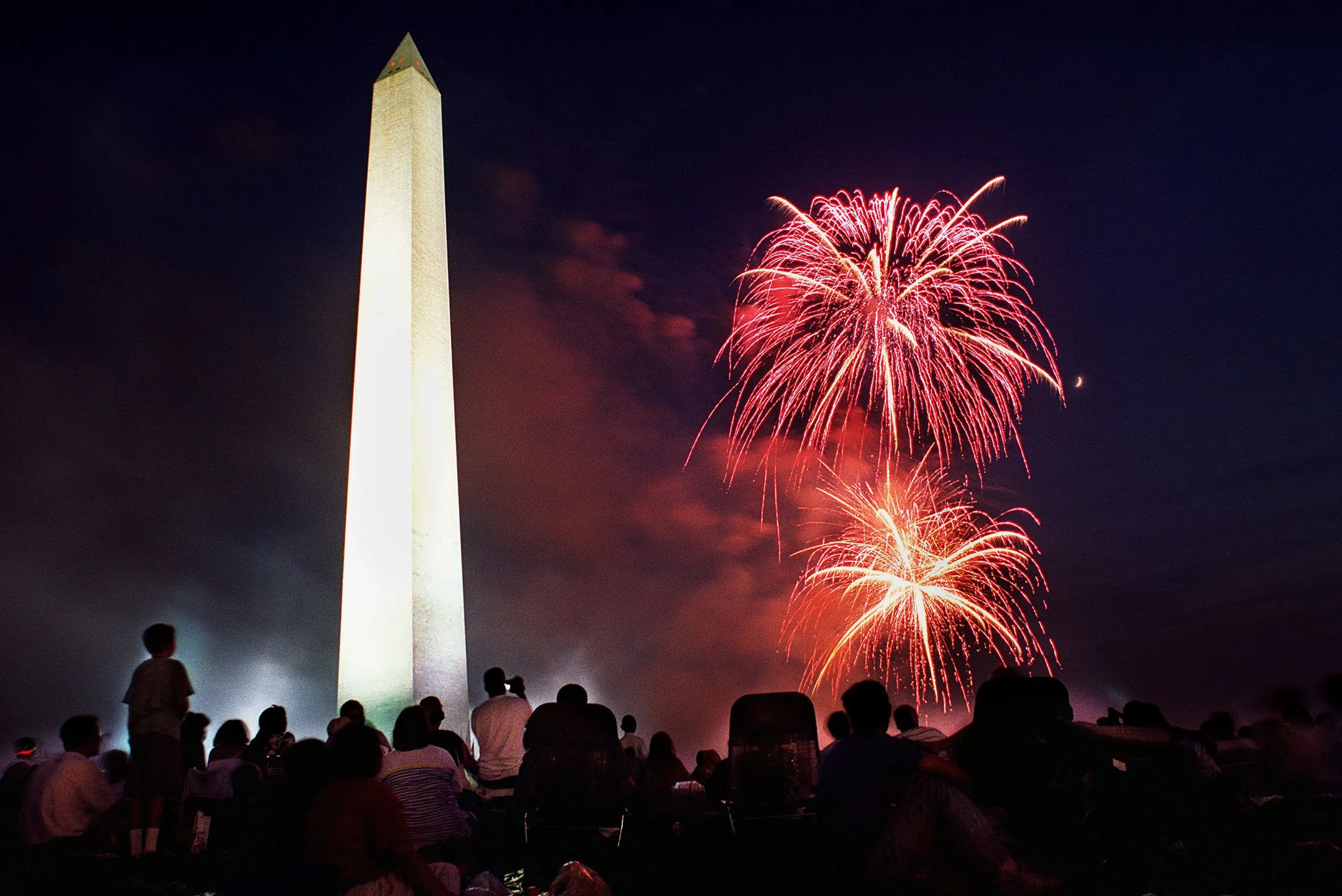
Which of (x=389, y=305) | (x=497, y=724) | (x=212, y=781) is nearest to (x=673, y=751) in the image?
(x=497, y=724)

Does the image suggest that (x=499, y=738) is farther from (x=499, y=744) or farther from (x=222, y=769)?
(x=222, y=769)

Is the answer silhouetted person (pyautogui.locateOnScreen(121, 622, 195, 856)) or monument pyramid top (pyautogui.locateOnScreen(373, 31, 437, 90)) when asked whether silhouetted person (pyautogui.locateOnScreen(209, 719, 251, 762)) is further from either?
monument pyramid top (pyautogui.locateOnScreen(373, 31, 437, 90))

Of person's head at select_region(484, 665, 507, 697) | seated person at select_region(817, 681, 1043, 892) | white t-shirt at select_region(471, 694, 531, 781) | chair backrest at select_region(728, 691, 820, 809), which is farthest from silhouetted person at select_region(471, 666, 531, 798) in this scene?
seated person at select_region(817, 681, 1043, 892)

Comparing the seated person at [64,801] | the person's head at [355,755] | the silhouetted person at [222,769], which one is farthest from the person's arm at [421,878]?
the seated person at [64,801]

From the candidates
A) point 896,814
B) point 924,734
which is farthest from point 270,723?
point 896,814

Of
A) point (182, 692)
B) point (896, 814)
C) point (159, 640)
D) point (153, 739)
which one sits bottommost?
point (896, 814)
